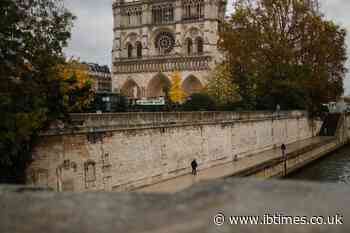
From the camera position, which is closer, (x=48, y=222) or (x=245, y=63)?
(x=48, y=222)

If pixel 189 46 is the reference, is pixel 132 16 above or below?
above

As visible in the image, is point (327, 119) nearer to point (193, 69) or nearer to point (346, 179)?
point (193, 69)

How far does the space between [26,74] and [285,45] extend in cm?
2956

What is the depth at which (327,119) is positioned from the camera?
48.7 meters

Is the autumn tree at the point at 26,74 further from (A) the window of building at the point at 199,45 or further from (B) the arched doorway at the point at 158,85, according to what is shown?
(A) the window of building at the point at 199,45

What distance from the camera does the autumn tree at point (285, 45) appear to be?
37250 millimetres

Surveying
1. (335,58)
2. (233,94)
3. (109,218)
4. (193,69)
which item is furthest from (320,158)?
(109,218)

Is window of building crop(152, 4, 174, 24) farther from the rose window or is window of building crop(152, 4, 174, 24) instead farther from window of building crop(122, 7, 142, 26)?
window of building crop(122, 7, 142, 26)

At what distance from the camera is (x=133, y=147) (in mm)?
17625

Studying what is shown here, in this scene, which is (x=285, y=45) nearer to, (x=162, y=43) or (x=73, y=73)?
(x=73, y=73)

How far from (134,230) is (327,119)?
164 ft

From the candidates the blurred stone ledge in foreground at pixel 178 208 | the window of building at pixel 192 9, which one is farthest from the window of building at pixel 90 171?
the window of building at pixel 192 9

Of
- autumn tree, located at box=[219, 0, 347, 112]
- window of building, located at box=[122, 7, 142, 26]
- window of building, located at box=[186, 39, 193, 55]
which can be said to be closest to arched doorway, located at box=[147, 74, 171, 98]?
window of building, located at box=[186, 39, 193, 55]

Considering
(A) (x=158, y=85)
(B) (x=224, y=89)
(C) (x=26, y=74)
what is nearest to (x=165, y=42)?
(A) (x=158, y=85)
